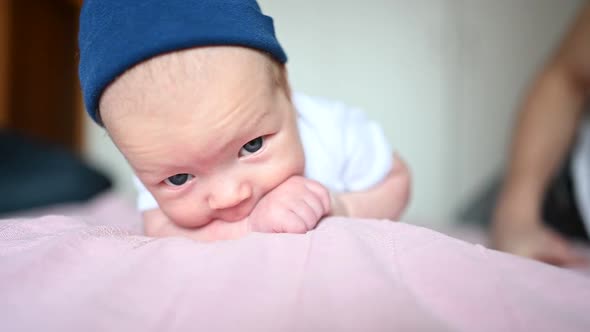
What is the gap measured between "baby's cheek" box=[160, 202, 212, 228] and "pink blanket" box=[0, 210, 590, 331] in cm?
13

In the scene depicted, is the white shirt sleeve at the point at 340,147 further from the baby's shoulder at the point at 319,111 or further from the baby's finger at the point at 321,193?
the baby's finger at the point at 321,193

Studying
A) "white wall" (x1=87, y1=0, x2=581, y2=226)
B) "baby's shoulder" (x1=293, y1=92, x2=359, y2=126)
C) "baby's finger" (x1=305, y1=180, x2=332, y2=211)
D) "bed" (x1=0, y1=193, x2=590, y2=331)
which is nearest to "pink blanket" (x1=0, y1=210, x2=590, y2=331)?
"bed" (x1=0, y1=193, x2=590, y2=331)

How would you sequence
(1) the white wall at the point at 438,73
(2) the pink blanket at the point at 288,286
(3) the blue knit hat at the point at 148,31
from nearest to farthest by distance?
(2) the pink blanket at the point at 288,286 → (3) the blue knit hat at the point at 148,31 → (1) the white wall at the point at 438,73

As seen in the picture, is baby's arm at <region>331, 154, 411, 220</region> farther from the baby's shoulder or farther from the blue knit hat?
the blue knit hat

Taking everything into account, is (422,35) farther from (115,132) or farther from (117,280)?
(117,280)

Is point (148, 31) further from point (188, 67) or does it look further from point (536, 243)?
point (536, 243)

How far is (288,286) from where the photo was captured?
40 cm

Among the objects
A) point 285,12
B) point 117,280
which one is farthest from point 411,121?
point 117,280

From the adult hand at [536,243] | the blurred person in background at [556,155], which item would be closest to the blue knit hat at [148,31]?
the adult hand at [536,243]

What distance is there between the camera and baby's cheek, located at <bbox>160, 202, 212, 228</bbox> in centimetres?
64

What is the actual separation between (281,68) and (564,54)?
94 cm

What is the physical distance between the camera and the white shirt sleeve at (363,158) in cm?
84

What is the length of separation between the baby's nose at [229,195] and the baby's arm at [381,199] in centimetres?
16

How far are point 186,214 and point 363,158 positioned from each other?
0.35 metres
